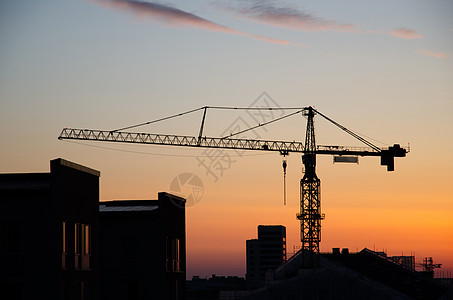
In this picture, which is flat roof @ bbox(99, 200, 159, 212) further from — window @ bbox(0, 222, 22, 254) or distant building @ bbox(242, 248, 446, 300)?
distant building @ bbox(242, 248, 446, 300)

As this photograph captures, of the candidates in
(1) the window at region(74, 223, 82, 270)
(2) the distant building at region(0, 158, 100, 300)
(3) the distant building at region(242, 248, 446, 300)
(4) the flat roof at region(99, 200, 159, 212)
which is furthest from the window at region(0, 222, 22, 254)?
(3) the distant building at region(242, 248, 446, 300)

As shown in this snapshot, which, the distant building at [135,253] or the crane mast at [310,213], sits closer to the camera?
the distant building at [135,253]

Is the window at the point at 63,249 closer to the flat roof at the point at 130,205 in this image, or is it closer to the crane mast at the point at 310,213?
the flat roof at the point at 130,205

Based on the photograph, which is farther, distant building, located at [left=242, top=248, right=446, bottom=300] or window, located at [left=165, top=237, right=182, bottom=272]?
distant building, located at [left=242, top=248, right=446, bottom=300]

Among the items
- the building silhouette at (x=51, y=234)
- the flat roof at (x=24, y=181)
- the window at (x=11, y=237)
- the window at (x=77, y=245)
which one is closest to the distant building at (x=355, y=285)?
the building silhouette at (x=51, y=234)

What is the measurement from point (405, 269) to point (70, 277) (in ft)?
299

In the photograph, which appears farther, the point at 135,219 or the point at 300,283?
the point at 300,283

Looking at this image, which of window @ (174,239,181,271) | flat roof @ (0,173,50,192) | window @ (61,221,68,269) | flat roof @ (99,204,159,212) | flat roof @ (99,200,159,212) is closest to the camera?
flat roof @ (0,173,50,192)

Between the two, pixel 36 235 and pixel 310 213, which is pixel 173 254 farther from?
pixel 310 213

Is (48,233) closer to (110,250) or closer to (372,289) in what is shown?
(110,250)

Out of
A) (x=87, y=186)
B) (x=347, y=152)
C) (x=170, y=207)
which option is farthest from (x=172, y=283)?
(x=347, y=152)

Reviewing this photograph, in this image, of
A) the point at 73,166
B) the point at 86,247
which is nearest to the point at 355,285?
the point at 86,247

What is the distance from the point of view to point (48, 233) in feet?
125

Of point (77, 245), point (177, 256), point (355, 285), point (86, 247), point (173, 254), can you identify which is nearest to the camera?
point (77, 245)
